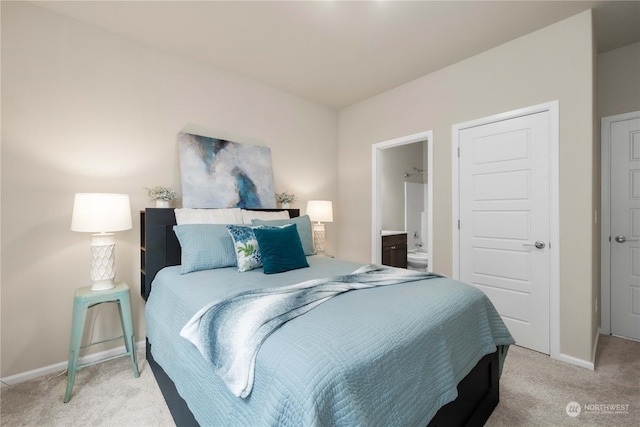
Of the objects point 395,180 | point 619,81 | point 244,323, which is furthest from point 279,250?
point 619,81

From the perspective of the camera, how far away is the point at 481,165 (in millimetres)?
2789

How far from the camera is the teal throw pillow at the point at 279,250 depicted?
209 cm

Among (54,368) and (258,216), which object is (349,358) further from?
(54,368)

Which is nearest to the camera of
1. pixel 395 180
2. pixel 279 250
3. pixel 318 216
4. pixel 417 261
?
pixel 279 250

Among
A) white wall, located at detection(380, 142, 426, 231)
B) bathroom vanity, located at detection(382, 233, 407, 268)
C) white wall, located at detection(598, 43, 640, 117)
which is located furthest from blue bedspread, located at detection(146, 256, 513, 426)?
white wall, located at detection(380, 142, 426, 231)

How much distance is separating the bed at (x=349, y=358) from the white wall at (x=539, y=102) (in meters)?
1.03

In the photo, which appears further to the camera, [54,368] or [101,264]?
[54,368]

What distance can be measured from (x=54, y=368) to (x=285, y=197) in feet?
8.02

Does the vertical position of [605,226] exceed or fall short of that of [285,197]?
it falls short

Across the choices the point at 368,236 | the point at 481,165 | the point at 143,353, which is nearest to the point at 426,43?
the point at 481,165

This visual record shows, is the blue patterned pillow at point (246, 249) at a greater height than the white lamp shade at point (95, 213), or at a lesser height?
lesser

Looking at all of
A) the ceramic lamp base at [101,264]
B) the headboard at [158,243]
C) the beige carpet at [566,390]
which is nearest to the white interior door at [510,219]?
the beige carpet at [566,390]

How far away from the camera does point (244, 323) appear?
1.12 m

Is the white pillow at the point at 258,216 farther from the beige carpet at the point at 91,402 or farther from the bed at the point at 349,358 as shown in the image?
the beige carpet at the point at 91,402
